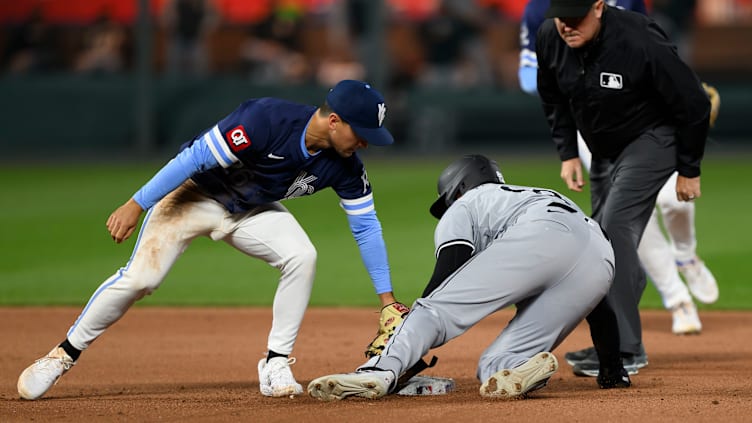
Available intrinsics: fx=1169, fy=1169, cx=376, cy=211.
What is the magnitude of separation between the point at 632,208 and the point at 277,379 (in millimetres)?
2101

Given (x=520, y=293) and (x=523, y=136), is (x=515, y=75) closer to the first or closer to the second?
(x=523, y=136)

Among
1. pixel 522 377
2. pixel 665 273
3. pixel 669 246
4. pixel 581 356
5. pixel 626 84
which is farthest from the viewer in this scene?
pixel 669 246

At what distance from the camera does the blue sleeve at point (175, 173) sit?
5.38m

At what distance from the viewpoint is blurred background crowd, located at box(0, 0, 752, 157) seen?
2312cm

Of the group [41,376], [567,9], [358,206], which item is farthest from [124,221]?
[567,9]

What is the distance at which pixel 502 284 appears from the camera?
17.2ft

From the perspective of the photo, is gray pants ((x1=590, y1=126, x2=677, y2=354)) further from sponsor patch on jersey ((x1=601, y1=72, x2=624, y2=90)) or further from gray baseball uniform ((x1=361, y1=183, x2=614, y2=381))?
gray baseball uniform ((x1=361, y1=183, x2=614, y2=381))

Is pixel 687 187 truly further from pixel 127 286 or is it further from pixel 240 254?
pixel 240 254

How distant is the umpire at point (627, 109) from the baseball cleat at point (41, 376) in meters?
2.69

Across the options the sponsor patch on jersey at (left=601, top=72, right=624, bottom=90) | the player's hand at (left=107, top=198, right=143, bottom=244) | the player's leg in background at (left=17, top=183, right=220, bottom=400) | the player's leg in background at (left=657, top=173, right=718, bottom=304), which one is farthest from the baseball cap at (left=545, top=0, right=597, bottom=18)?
the player's leg in background at (left=657, top=173, right=718, bottom=304)

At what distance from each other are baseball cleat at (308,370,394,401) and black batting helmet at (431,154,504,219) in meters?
1.03

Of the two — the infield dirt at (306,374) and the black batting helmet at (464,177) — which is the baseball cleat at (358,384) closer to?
the infield dirt at (306,374)

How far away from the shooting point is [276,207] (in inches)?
235

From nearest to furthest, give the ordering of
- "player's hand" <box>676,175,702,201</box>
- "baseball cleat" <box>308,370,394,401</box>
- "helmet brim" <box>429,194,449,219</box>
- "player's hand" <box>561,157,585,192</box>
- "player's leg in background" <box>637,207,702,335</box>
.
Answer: "baseball cleat" <box>308,370,394,401</box>, "helmet brim" <box>429,194,449,219</box>, "player's hand" <box>676,175,702,201</box>, "player's hand" <box>561,157,585,192</box>, "player's leg in background" <box>637,207,702,335</box>
